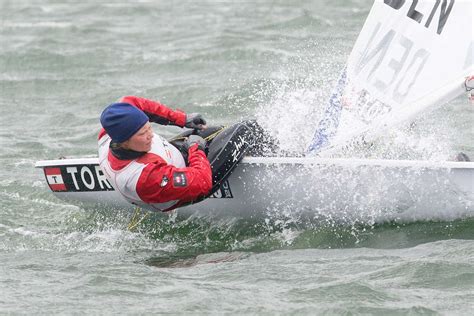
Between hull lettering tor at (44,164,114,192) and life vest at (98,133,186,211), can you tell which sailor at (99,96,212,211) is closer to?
life vest at (98,133,186,211)

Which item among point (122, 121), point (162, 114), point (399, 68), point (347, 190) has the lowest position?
point (347, 190)

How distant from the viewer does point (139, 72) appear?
10.5 m

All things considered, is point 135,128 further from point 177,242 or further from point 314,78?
point 314,78

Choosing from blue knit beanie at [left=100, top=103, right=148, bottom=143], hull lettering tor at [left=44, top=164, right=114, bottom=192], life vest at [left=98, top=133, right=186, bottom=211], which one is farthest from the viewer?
hull lettering tor at [left=44, top=164, right=114, bottom=192]

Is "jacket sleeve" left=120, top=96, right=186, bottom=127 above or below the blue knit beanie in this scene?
below

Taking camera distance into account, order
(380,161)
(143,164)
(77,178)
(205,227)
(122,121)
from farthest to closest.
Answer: (77,178) < (205,227) < (380,161) < (143,164) < (122,121)

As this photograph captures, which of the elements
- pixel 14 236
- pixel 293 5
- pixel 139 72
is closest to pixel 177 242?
pixel 14 236

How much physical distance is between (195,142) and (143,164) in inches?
18.5

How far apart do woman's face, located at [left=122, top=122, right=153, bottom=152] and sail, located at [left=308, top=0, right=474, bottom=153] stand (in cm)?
121

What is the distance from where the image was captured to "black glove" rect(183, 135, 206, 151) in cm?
574

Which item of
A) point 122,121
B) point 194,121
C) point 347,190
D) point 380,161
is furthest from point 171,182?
point 380,161

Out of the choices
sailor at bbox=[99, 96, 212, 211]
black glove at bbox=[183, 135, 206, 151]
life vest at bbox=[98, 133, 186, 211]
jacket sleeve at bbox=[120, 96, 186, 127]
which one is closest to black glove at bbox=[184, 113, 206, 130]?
jacket sleeve at bbox=[120, 96, 186, 127]

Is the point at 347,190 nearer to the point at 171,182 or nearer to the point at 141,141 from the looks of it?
the point at 171,182

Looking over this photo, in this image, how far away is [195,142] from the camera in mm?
5742
